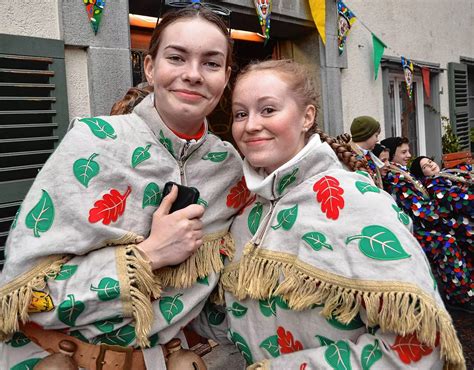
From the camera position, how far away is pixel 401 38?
296 inches

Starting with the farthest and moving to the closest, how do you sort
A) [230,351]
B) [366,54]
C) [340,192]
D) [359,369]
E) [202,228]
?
[366,54] → [230,351] → [202,228] → [340,192] → [359,369]

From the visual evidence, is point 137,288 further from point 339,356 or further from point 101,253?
point 339,356

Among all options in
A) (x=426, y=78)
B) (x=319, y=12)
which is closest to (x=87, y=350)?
(x=319, y=12)

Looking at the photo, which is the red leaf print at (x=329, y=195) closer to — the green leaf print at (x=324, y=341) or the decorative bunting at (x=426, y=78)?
the green leaf print at (x=324, y=341)

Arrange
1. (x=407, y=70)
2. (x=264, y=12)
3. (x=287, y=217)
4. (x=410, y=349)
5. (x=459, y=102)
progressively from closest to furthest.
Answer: (x=410, y=349) → (x=287, y=217) → (x=264, y=12) → (x=407, y=70) → (x=459, y=102)

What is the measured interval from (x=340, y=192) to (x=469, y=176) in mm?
2952

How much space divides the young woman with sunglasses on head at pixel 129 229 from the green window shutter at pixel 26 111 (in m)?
1.78

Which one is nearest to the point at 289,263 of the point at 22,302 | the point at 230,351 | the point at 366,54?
the point at 22,302

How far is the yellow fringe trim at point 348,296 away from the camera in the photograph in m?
1.33

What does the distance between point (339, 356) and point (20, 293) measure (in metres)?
0.92

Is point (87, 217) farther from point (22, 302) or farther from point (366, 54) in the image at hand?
point (366, 54)

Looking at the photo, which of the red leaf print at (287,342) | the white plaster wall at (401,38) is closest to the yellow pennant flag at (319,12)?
the white plaster wall at (401,38)

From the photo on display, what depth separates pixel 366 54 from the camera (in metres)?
6.67

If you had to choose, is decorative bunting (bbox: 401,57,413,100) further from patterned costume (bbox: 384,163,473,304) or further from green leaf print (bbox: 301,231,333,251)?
green leaf print (bbox: 301,231,333,251)
